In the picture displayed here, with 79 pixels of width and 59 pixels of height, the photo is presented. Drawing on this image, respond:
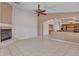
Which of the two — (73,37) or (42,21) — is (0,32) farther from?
(42,21)

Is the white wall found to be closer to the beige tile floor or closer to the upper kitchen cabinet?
the upper kitchen cabinet

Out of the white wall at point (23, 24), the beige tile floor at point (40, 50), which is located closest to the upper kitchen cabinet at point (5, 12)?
the white wall at point (23, 24)

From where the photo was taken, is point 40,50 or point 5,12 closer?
point 40,50

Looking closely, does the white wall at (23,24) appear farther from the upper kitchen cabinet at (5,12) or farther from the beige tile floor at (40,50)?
the beige tile floor at (40,50)

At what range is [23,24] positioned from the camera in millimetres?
10742

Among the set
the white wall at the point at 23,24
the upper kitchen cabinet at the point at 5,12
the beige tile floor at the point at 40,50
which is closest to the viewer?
the beige tile floor at the point at 40,50

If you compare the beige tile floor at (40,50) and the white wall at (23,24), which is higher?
the white wall at (23,24)

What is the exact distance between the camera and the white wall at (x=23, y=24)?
30.8 ft

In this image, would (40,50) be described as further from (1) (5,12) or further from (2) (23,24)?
(2) (23,24)

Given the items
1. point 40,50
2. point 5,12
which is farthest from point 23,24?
point 40,50

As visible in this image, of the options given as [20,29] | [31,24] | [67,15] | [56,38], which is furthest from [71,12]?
[20,29]

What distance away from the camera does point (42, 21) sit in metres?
13.0

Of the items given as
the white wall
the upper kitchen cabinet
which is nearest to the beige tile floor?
the upper kitchen cabinet

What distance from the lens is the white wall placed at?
9397mm
